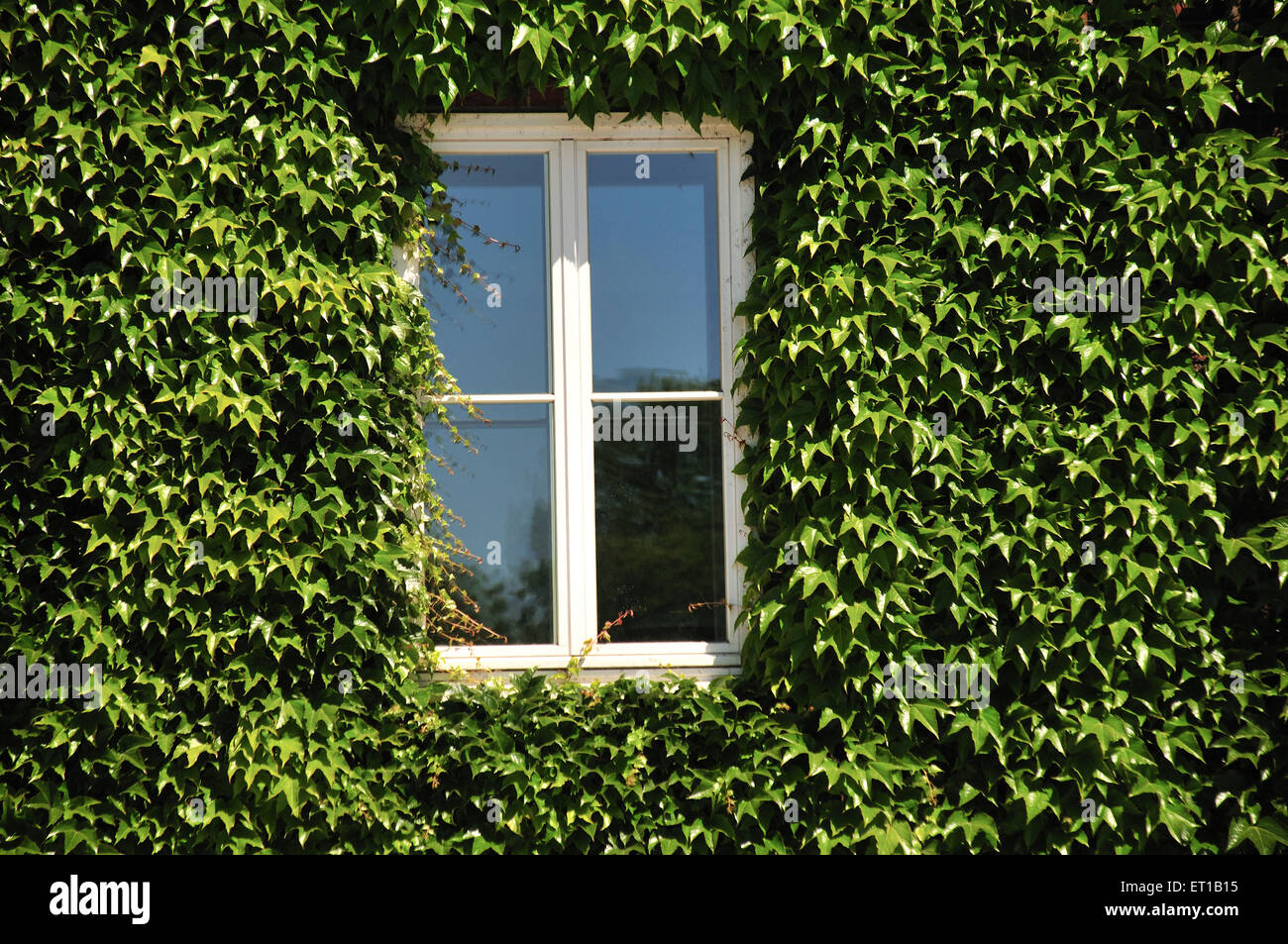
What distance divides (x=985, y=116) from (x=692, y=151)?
1.11m

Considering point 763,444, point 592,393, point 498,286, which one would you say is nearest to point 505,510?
point 592,393

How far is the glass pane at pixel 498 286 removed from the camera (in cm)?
362

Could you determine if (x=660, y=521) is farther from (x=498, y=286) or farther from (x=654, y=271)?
(x=498, y=286)

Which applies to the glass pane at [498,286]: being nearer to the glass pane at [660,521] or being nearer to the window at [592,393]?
the window at [592,393]

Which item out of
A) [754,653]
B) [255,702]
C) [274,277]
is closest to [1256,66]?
[754,653]

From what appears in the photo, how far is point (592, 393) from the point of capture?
3.60 meters

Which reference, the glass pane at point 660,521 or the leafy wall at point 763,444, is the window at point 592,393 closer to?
the glass pane at point 660,521

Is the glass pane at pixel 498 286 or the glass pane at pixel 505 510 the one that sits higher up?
the glass pane at pixel 498 286

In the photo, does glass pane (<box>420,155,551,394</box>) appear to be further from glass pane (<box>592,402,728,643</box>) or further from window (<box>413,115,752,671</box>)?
glass pane (<box>592,402,728,643</box>)

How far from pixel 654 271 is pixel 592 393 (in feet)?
1.83

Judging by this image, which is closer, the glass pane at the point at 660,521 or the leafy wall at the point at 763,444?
the leafy wall at the point at 763,444

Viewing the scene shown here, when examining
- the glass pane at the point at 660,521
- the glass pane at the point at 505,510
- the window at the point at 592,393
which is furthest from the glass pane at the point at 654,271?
the glass pane at the point at 505,510

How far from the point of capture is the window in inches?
141

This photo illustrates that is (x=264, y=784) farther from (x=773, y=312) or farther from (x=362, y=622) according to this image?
(x=773, y=312)
